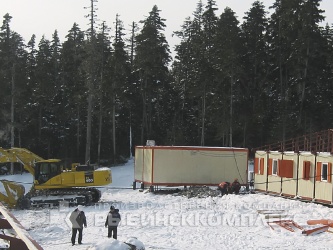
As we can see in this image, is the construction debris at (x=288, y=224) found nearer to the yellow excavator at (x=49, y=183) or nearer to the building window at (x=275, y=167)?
the building window at (x=275, y=167)

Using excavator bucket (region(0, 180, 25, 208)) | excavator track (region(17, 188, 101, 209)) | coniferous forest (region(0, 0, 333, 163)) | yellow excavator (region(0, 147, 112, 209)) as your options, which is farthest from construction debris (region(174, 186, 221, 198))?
coniferous forest (region(0, 0, 333, 163))

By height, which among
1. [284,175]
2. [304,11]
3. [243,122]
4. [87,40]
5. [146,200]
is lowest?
[146,200]

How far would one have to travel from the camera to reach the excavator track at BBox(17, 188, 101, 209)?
24.0 m

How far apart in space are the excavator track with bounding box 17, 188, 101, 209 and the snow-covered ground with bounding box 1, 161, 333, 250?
2.34 ft

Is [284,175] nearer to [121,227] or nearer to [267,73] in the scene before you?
[121,227]

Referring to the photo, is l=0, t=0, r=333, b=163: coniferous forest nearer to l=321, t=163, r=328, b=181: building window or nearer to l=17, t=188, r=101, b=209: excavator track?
l=17, t=188, r=101, b=209: excavator track

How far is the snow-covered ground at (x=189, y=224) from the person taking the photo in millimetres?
15177

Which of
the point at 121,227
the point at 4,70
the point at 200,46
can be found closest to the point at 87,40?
the point at 4,70

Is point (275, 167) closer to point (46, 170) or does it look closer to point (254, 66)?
point (46, 170)

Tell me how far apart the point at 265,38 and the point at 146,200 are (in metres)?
26.6

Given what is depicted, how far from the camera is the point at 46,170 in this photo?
24.8 meters

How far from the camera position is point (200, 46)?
1917 inches

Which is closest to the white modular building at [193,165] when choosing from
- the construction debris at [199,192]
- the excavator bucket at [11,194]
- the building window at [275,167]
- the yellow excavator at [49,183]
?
the construction debris at [199,192]

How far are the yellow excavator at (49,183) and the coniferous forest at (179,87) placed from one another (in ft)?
48.8
